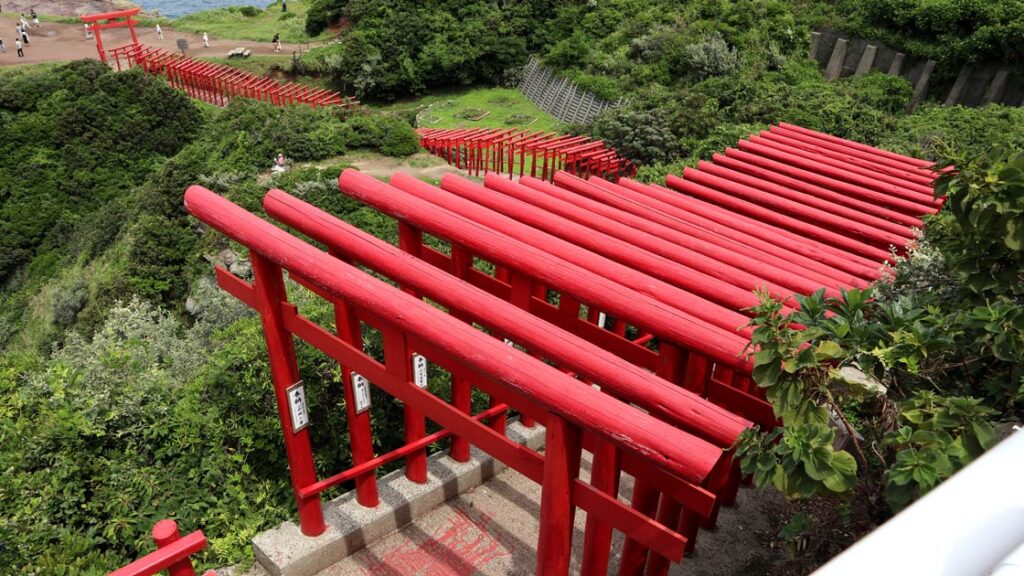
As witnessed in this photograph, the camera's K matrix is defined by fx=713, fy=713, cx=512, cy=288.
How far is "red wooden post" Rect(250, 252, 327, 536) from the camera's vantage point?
4168mm

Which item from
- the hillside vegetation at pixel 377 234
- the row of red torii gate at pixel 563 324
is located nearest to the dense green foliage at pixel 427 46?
the hillside vegetation at pixel 377 234

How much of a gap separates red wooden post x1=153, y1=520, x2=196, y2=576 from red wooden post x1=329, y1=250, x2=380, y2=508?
1.38 meters

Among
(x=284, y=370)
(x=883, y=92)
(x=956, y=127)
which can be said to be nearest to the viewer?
(x=284, y=370)

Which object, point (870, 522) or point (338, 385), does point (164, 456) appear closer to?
point (338, 385)

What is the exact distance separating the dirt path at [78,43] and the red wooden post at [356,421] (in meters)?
31.7

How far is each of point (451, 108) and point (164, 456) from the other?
80.0 ft

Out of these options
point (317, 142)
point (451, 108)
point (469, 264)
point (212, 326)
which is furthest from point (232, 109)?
point (469, 264)

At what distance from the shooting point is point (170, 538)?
10.5ft

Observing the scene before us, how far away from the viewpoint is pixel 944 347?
113 inches

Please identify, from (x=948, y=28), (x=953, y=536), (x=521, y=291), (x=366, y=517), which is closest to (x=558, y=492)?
(x=521, y=291)

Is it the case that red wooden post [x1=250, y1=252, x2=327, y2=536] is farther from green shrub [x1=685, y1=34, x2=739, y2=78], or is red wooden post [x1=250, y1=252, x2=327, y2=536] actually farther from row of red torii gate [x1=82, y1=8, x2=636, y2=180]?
green shrub [x1=685, y1=34, x2=739, y2=78]

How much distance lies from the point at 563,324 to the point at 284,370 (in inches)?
68.9

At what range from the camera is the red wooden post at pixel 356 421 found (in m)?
4.32

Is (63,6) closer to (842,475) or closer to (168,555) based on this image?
(168,555)
